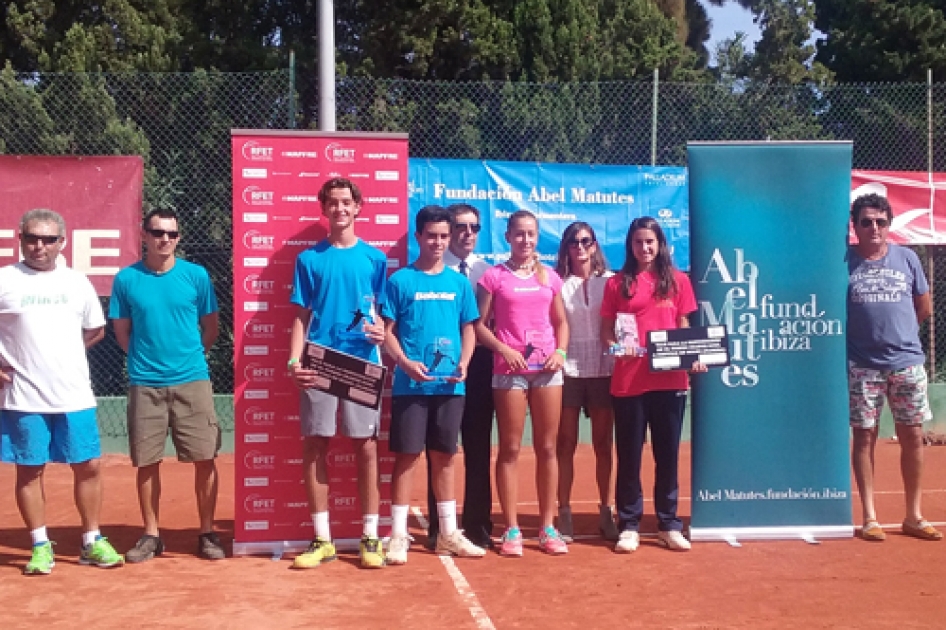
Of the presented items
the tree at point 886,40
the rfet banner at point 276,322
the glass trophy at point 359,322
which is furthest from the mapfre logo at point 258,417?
the tree at point 886,40

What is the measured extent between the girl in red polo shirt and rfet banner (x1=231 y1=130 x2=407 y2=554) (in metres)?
1.37

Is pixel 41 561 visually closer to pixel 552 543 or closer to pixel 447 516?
pixel 447 516

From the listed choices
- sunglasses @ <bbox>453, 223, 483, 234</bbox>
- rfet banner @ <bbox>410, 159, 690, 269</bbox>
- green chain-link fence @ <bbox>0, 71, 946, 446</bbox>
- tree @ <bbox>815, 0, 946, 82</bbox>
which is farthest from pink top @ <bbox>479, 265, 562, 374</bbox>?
tree @ <bbox>815, 0, 946, 82</bbox>

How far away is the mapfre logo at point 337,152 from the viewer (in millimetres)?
6023

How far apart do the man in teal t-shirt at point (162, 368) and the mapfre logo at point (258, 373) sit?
9.8 inches

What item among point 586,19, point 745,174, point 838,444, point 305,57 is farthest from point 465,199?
point 586,19

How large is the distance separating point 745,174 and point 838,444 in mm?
1725

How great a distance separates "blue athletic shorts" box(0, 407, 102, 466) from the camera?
5.46m

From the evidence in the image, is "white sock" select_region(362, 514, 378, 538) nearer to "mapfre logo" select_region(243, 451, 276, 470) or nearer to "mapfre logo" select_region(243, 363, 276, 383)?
"mapfre logo" select_region(243, 451, 276, 470)

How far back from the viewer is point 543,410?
5.81 meters

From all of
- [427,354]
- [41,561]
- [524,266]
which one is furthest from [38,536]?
[524,266]

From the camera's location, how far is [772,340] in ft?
20.6

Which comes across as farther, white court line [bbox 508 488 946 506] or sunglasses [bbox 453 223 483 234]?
white court line [bbox 508 488 946 506]

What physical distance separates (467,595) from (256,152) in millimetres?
2733
